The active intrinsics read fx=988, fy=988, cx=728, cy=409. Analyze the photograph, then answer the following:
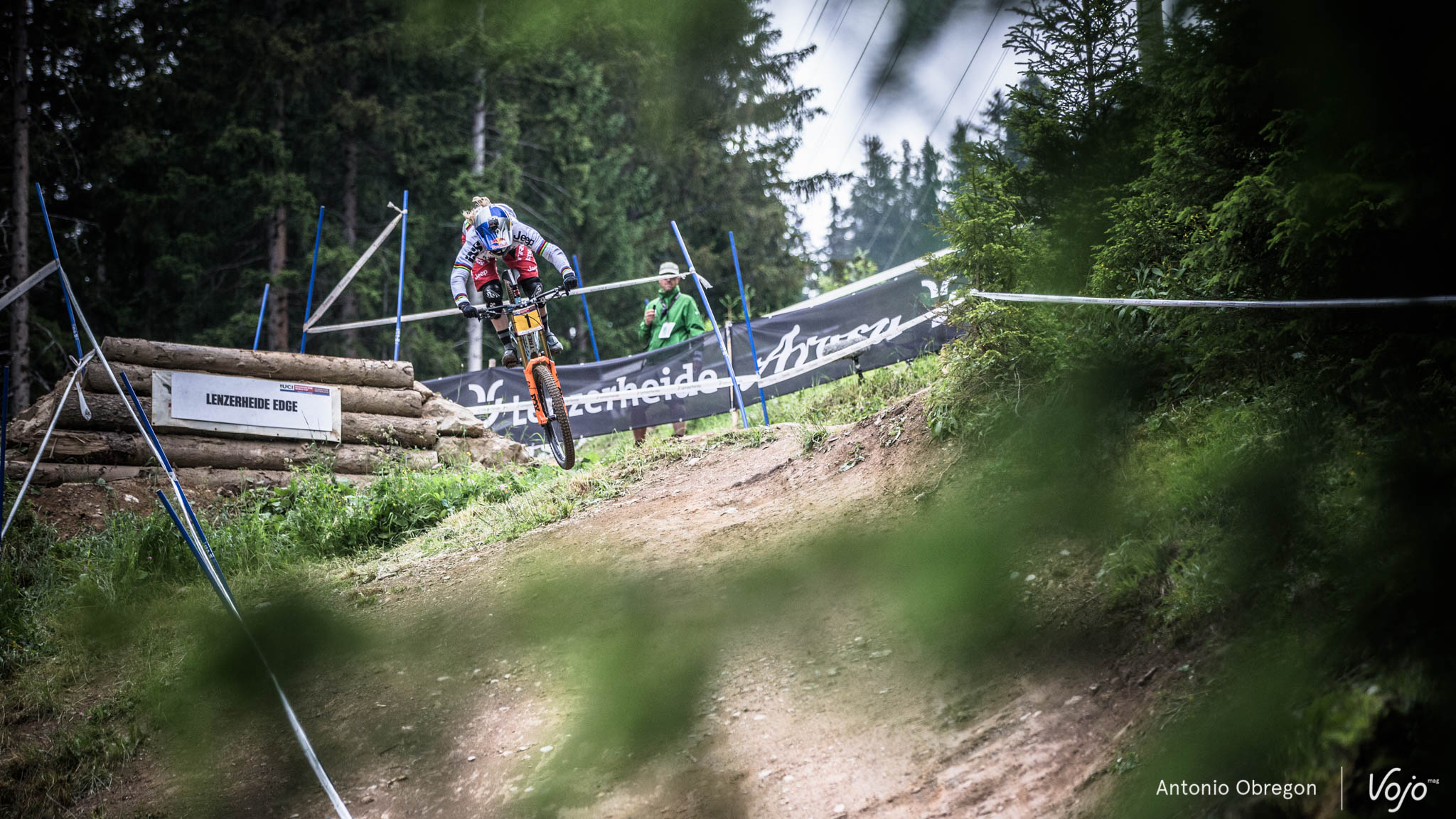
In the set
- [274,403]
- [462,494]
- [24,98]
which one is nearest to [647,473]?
[462,494]

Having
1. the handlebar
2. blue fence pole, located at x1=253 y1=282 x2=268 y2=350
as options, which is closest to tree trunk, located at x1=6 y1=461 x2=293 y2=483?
blue fence pole, located at x1=253 y1=282 x2=268 y2=350

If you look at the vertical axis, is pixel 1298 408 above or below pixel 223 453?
below

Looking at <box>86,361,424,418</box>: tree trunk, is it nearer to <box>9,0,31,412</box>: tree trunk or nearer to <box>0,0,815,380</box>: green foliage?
<box>9,0,31,412</box>: tree trunk

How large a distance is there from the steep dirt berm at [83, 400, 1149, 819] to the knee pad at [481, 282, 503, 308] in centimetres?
235

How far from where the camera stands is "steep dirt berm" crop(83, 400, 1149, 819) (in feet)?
3.95

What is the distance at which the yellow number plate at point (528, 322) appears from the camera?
28.8ft

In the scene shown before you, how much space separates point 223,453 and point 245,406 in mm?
536

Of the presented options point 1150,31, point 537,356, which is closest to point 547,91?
point 1150,31

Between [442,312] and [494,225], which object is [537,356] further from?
[442,312]

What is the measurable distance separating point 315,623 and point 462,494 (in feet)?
27.6

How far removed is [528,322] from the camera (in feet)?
28.9

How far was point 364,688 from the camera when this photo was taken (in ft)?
5.58

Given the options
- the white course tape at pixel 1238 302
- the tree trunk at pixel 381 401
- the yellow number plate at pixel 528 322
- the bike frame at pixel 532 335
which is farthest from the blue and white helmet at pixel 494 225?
the white course tape at pixel 1238 302

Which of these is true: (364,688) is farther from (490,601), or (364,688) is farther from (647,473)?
(647,473)
